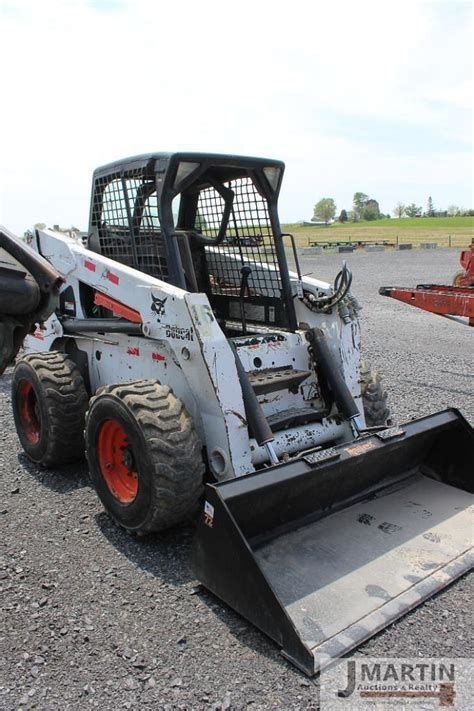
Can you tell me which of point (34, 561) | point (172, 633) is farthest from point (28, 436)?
point (172, 633)

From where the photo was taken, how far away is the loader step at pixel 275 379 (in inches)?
163

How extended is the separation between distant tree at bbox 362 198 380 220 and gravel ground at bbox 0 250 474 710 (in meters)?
102

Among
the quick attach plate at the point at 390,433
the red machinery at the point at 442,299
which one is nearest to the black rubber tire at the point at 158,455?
A: the quick attach plate at the point at 390,433

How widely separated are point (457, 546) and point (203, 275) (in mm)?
2988

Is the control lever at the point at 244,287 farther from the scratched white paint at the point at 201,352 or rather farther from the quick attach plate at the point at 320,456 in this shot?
the quick attach plate at the point at 320,456

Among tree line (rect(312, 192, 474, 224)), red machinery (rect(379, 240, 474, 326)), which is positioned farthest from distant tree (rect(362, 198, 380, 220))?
red machinery (rect(379, 240, 474, 326))

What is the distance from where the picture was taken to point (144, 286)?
4.00 m

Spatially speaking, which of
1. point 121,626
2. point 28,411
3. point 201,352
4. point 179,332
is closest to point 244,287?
point 179,332

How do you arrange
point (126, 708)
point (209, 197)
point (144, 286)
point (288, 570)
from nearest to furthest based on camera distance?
point (126, 708) < point (288, 570) < point (144, 286) < point (209, 197)

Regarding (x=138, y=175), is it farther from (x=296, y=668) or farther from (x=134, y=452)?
(x=296, y=668)

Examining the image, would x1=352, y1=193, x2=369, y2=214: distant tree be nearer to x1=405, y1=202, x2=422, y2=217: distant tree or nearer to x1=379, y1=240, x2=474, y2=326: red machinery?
x1=405, y1=202, x2=422, y2=217: distant tree

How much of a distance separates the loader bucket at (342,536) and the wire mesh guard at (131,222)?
1805mm

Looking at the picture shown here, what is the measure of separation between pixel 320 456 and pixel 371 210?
108 metres

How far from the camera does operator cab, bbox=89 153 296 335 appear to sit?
13.8ft
